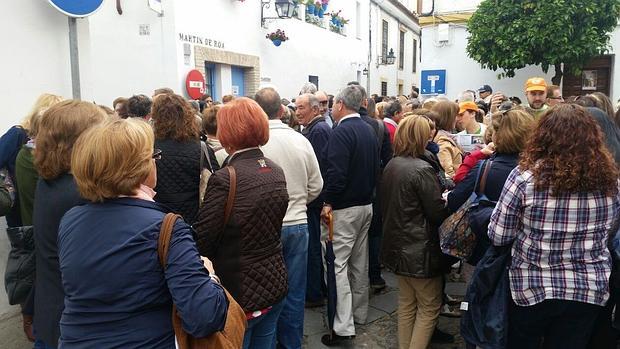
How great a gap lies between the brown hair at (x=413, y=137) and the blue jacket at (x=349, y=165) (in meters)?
0.50

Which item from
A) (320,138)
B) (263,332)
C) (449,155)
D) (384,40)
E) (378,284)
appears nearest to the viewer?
(263,332)

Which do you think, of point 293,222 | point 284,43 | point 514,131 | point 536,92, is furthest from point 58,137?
point 284,43

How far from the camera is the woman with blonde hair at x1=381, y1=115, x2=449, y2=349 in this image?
3221 millimetres

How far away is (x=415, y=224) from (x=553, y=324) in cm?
102

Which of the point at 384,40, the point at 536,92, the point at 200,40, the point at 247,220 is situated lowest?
the point at 247,220

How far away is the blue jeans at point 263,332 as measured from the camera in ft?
8.56

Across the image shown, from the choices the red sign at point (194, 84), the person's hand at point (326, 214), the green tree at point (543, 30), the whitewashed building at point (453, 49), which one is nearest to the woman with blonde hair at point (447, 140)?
the person's hand at point (326, 214)

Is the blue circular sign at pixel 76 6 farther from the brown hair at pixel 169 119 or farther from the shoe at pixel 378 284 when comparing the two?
the shoe at pixel 378 284

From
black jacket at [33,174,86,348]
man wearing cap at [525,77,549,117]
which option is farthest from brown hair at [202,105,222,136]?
man wearing cap at [525,77,549,117]

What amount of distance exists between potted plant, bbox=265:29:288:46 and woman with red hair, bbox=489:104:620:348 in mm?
9258

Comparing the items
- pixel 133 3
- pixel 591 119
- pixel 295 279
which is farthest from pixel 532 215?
pixel 133 3

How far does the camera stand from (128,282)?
160 cm

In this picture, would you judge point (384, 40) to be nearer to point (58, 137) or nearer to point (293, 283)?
point (293, 283)

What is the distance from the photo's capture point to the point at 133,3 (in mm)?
7785
